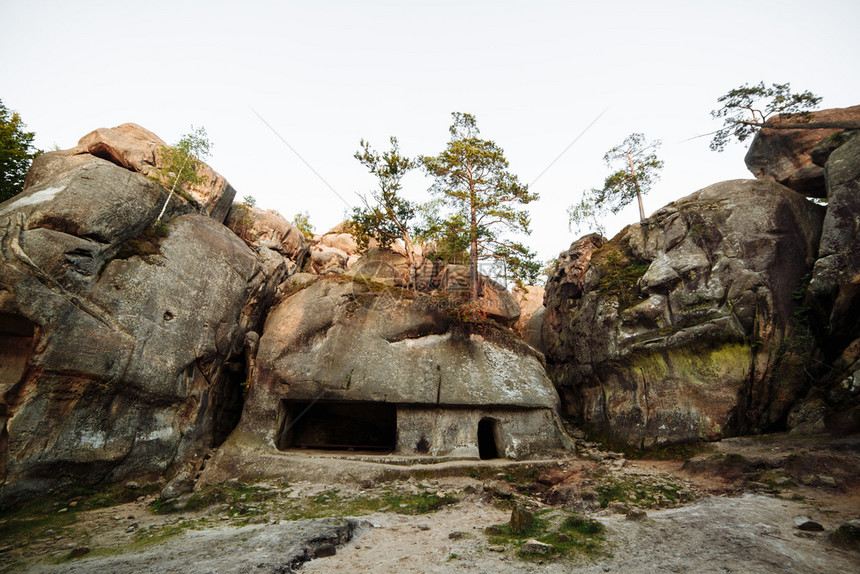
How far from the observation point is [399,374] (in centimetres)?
1373

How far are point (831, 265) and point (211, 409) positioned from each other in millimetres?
20100

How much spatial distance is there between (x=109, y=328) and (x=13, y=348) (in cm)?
242

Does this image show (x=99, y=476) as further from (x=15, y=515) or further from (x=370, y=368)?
(x=370, y=368)

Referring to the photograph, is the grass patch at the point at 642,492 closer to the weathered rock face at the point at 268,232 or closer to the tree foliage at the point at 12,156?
the weathered rock face at the point at 268,232

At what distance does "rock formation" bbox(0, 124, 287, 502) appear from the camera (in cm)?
888

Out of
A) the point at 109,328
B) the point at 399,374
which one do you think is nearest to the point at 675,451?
the point at 399,374

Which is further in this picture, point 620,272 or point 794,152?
point 620,272

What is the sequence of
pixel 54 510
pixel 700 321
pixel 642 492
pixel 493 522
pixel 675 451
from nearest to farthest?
pixel 493 522, pixel 54 510, pixel 642 492, pixel 675 451, pixel 700 321

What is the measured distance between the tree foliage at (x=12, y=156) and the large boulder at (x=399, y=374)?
12.5 metres

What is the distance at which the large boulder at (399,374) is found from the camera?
13219mm

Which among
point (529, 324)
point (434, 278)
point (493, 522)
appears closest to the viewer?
point (493, 522)

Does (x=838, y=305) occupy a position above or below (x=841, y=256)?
below

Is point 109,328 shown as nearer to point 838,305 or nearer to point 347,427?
point 347,427

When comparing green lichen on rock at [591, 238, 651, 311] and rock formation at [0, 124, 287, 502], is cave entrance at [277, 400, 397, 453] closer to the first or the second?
rock formation at [0, 124, 287, 502]
